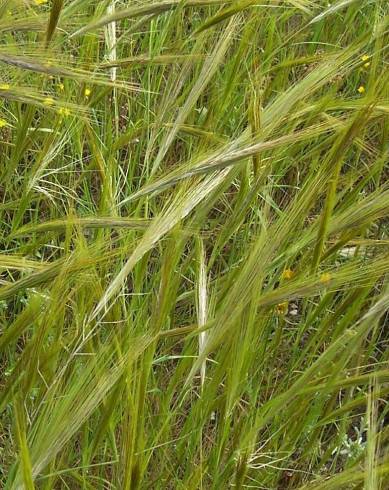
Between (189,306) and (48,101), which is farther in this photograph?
(189,306)

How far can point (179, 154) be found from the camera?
1744 mm

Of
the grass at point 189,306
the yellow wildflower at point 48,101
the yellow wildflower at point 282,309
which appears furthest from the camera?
the yellow wildflower at point 282,309

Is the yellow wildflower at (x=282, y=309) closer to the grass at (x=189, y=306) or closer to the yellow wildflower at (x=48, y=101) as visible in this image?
the grass at (x=189, y=306)

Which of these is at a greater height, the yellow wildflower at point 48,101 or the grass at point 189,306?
the yellow wildflower at point 48,101

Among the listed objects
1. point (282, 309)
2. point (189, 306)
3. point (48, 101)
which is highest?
point (48, 101)

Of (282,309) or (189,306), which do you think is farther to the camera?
(189,306)

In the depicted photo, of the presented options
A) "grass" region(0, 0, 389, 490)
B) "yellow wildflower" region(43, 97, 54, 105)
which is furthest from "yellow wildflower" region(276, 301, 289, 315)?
"yellow wildflower" region(43, 97, 54, 105)

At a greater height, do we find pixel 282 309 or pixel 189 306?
pixel 282 309

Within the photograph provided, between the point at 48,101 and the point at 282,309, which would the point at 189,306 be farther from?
the point at 48,101

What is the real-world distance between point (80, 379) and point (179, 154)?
3.10 feet

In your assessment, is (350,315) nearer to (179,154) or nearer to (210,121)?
(210,121)

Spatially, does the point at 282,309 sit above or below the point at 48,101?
below

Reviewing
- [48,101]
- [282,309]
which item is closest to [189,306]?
[282,309]

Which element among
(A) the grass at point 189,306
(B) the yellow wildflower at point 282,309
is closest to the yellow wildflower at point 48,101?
(A) the grass at point 189,306
